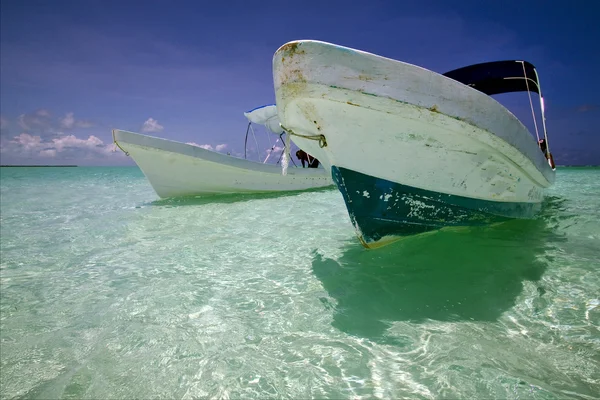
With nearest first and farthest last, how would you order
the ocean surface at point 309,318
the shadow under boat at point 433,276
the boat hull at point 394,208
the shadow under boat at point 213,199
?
1. the ocean surface at point 309,318
2. the shadow under boat at point 433,276
3. the boat hull at point 394,208
4. the shadow under boat at point 213,199

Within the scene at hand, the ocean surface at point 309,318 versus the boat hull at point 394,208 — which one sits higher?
the boat hull at point 394,208

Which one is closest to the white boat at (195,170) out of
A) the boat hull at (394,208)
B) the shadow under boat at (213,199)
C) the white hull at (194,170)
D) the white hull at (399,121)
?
the white hull at (194,170)

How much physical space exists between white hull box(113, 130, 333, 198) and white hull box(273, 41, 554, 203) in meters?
5.87

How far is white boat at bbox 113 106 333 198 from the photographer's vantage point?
26.6 ft

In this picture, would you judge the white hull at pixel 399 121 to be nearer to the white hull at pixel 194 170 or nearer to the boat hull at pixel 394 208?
the boat hull at pixel 394 208

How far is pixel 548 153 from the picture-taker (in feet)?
16.3

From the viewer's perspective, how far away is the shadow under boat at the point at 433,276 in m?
2.20

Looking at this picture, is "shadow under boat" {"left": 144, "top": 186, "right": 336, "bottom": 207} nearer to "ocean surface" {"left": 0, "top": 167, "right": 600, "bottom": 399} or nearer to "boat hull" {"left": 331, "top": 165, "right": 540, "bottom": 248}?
"ocean surface" {"left": 0, "top": 167, "right": 600, "bottom": 399}

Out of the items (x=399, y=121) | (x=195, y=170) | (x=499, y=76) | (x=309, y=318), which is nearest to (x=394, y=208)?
(x=399, y=121)

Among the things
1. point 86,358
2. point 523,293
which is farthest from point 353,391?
point 523,293

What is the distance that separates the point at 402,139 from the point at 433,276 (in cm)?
126

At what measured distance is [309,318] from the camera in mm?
2213

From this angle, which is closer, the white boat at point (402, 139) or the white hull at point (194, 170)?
the white boat at point (402, 139)

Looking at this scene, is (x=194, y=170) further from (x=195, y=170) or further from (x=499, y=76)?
(x=499, y=76)
